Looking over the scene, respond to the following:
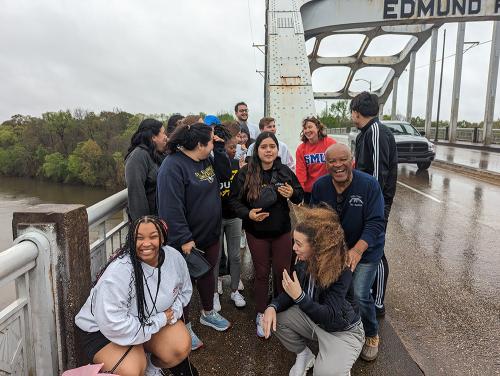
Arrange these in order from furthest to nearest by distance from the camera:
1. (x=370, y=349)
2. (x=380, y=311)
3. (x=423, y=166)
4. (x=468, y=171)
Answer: (x=423, y=166) → (x=468, y=171) → (x=380, y=311) → (x=370, y=349)

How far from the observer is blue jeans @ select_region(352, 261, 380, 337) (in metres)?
2.62

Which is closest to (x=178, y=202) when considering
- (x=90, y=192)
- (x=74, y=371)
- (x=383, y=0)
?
(x=74, y=371)

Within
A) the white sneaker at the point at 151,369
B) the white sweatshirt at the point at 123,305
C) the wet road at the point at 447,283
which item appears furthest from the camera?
the wet road at the point at 447,283

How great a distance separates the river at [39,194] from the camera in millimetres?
49438

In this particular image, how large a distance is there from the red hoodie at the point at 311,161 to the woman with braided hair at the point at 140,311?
1704 millimetres

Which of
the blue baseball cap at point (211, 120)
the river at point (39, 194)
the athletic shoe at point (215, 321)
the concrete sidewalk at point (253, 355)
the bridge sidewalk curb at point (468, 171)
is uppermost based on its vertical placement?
the blue baseball cap at point (211, 120)

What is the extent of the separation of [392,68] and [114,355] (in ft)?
146

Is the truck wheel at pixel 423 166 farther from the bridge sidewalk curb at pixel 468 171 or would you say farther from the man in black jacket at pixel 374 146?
the man in black jacket at pixel 374 146

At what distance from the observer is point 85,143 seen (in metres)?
60.1

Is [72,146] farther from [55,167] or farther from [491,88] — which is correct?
[491,88]

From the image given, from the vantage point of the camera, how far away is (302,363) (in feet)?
7.99

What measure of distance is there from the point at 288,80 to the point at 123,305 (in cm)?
470

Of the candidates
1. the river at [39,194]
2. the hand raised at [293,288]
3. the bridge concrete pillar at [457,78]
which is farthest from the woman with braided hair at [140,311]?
the river at [39,194]

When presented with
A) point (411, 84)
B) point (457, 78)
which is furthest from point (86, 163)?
point (457, 78)
